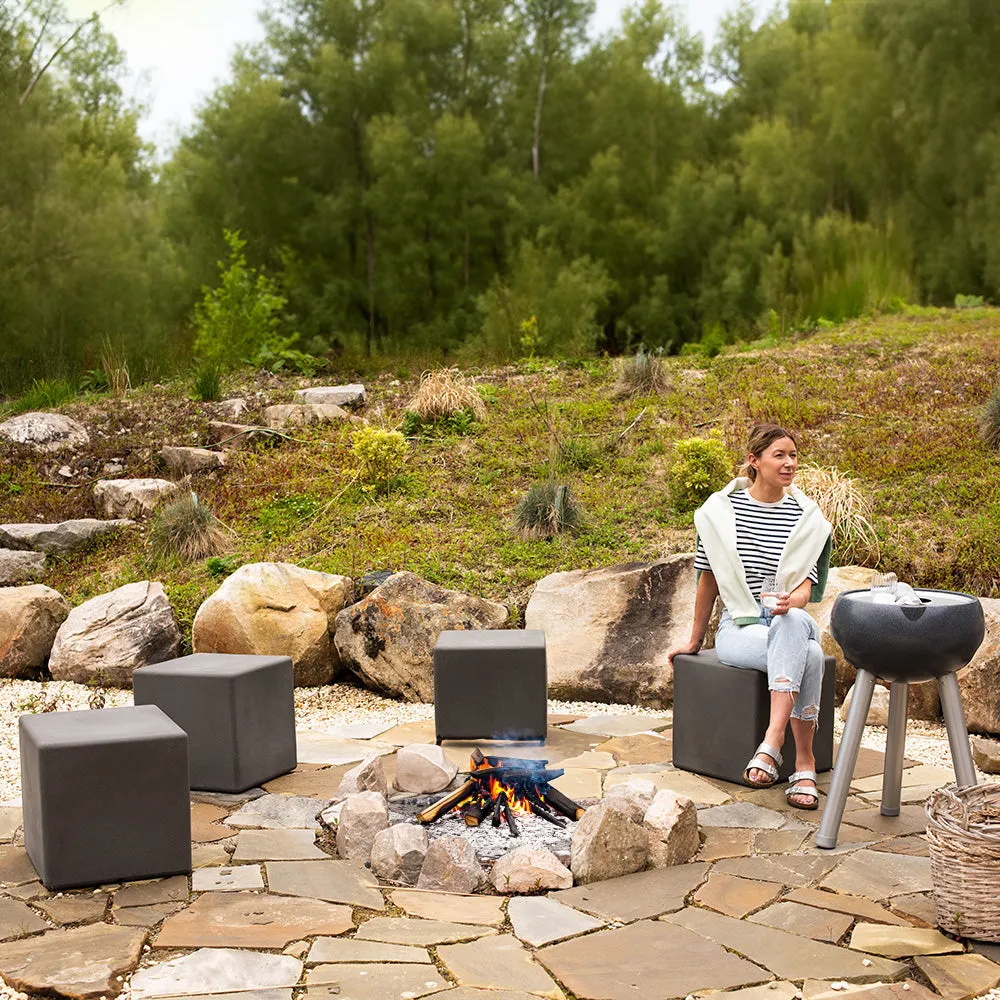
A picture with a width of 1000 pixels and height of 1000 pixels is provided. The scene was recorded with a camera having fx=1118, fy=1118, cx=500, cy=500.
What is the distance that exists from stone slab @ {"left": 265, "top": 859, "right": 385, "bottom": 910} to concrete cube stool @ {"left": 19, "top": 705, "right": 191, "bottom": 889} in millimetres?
289

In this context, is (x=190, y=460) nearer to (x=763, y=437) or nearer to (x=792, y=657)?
(x=763, y=437)

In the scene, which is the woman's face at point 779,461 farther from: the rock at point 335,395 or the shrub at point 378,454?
the rock at point 335,395

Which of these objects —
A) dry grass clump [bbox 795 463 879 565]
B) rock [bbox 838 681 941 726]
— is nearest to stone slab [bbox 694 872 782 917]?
rock [bbox 838 681 941 726]

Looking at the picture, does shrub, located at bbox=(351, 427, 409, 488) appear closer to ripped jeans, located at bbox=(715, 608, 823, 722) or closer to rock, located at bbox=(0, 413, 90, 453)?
rock, located at bbox=(0, 413, 90, 453)

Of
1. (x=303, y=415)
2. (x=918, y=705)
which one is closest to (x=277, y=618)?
(x=918, y=705)

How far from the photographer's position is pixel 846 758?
11.0 feet

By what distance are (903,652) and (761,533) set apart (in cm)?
106

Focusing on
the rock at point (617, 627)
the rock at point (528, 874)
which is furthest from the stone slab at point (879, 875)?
the rock at point (617, 627)

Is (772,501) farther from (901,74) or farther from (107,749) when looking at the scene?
(901,74)

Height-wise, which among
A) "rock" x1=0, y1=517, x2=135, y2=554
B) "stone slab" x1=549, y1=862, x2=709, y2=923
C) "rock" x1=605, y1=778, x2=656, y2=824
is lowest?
"stone slab" x1=549, y1=862, x2=709, y2=923

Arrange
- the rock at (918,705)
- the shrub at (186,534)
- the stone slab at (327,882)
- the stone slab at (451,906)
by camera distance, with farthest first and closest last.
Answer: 1. the shrub at (186,534)
2. the rock at (918,705)
3. the stone slab at (327,882)
4. the stone slab at (451,906)

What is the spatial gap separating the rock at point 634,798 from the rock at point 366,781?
83cm

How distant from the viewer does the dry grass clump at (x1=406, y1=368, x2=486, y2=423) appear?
336 inches

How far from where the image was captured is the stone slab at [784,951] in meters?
2.63
